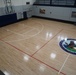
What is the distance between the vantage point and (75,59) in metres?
2.86

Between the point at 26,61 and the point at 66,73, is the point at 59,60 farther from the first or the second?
the point at 26,61

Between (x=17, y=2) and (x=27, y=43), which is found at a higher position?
(x=17, y=2)

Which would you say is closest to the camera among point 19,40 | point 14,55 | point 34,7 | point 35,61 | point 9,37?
→ point 35,61

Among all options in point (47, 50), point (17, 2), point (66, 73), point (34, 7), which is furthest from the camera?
point (34, 7)

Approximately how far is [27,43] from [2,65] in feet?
5.10

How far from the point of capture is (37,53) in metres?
3.18

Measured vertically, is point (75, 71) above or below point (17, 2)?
below

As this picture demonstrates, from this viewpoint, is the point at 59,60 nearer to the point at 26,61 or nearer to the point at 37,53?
the point at 37,53

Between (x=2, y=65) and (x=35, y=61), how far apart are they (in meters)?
1.01

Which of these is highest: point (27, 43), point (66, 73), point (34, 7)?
point (34, 7)

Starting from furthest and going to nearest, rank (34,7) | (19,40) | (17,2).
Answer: (34,7), (17,2), (19,40)

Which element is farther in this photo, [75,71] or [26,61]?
[26,61]

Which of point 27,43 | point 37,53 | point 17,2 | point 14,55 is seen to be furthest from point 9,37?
point 17,2

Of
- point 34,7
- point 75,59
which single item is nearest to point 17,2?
point 34,7
